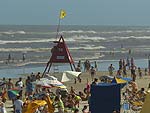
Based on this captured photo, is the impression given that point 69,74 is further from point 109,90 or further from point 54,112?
point 109,90

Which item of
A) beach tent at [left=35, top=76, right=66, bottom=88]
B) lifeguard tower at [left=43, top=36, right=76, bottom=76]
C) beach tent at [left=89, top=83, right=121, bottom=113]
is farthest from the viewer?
lifeguard tower at [left=43, top=36, right=76, bottom=76]

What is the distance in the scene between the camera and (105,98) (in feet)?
53.1

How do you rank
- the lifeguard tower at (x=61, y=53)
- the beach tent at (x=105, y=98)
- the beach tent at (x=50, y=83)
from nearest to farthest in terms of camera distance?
the beach tent at (x=105, y=98) < the beach tent at (x=50, y=83) < the lifeguard tower at (x=61, y=53)

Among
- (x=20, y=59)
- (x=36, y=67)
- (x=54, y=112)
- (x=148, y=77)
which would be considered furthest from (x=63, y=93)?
(x=20, y=59)

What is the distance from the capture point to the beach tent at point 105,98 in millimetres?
16031

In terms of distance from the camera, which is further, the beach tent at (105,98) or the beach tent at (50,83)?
the beach tent at (50,83)

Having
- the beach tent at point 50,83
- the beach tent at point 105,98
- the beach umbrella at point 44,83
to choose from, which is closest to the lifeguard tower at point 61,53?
the beach tent at point 50,83

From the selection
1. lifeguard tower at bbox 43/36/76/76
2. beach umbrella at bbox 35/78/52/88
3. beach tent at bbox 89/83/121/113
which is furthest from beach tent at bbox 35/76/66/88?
lifeguard tower at bbox 43/36/76/76

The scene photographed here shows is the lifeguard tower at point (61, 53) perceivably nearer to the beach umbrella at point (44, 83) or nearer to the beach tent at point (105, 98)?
the beach umbrella at point (44, 83)

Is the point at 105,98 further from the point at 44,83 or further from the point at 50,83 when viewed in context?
the point at 44,83

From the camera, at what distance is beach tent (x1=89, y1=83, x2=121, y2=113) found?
1603cm

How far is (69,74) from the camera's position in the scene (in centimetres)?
2166

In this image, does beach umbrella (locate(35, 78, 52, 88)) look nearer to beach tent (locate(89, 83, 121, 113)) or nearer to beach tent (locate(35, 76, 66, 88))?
beach tent (locate(35, 76, 66, 88))

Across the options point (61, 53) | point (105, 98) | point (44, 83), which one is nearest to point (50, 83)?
point (44, 83)
